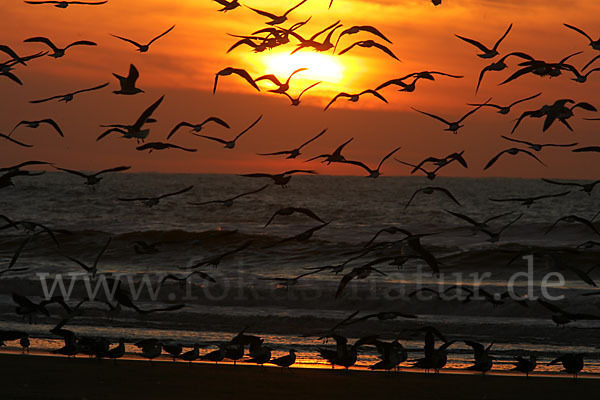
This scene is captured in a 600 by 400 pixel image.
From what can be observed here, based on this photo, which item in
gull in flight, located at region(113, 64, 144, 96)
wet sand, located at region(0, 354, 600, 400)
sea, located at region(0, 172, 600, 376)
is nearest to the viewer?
wet sand, located at region(0, 354, 600, 400)

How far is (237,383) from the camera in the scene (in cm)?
1212

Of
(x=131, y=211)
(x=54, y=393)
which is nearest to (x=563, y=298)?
(x=54, y=393)

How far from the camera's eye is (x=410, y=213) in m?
67.9

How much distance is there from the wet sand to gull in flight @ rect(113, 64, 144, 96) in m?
4.27

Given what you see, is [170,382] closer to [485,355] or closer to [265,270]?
[485,355]

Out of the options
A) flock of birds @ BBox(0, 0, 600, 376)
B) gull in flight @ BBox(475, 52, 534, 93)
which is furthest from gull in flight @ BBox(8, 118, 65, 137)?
gull in flight @ BBox(475, 52, 534, 93)

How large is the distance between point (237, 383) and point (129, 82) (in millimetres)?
4986

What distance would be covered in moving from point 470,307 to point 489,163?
9427 millimetres

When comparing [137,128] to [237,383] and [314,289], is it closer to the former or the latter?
[237,383]

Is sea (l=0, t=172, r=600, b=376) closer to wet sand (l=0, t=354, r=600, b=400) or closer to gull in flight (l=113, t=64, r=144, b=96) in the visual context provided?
wet sand (l=0, t=354, r=600, b=400)

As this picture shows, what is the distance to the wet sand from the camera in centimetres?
1141

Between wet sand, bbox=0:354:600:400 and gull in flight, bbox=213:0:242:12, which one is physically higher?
gull in flight, bbox=213:0:242:12

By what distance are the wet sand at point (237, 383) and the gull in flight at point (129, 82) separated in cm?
427

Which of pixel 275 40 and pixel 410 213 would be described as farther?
pixel 410 213
